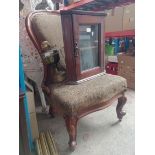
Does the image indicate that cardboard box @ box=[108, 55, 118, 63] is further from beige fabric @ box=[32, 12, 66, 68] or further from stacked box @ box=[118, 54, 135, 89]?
beige fabric @ box=[32, 12, 66, 68]

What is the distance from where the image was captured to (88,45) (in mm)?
1176

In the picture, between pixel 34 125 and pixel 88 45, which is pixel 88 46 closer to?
pixel 88 45

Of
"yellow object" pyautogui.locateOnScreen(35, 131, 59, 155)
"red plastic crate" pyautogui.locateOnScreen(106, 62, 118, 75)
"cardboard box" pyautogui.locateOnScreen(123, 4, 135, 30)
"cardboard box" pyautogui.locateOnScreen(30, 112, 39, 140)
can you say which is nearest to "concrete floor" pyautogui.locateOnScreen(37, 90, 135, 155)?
"yellow object" pyautogui.locateOnScreen(35, 131, 59, 155)

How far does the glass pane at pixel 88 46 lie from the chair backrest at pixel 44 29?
0.19 meters

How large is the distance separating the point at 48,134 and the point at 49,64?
515mm

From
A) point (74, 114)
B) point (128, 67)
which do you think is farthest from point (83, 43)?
point (128, 67)

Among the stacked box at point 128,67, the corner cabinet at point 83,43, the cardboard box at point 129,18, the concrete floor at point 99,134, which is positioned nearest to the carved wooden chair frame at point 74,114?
the concrete floor at point 99,134

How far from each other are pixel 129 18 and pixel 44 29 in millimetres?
1250

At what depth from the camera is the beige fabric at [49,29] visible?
1.19 meters

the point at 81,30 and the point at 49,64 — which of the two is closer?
the point at 81,30

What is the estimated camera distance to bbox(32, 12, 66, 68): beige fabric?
1.19 m
